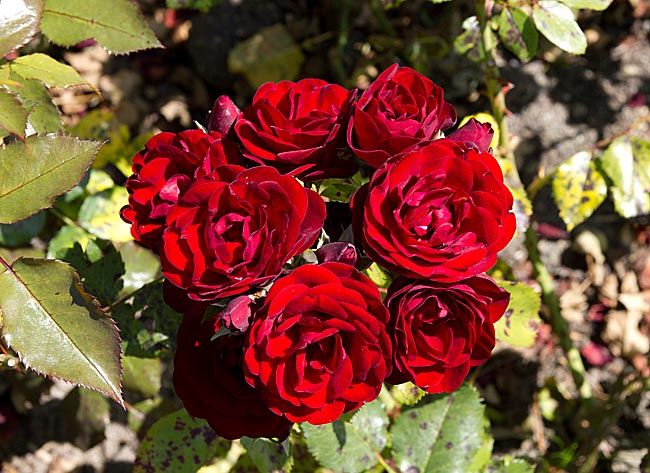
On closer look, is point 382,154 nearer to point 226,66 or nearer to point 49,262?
point 49,262

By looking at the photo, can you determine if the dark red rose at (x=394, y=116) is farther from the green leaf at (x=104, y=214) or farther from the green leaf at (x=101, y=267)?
the green leaf at (x=104, y=214)

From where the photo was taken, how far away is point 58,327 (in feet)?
2.87

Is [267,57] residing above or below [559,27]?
below

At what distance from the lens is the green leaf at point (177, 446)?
1261 millimetres

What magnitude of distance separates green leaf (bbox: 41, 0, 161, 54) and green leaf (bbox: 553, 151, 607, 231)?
917 millimetres

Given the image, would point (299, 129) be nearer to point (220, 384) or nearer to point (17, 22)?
point (220, 384)

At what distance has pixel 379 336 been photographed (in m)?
0.78

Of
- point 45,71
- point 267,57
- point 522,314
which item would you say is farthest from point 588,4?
point 267,57

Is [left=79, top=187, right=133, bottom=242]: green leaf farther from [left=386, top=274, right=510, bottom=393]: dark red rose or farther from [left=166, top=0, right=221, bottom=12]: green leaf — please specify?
[left=386, top=274, right=510, bottom=393]: dark red rose

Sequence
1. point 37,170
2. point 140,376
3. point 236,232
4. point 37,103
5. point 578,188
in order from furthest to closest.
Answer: point 578,188, point 140,376, point 37,103, point 37,170, point 236,232

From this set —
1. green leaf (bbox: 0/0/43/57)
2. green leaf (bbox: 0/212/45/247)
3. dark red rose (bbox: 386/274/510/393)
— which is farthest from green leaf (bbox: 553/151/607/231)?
green leaf (bbox: 0/212/45/247)

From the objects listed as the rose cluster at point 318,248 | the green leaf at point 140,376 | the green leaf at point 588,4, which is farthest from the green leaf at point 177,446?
the green leaf at point 588,4

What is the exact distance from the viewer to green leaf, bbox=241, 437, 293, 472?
3.76ft

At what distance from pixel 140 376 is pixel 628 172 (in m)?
1.13
